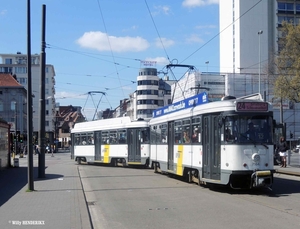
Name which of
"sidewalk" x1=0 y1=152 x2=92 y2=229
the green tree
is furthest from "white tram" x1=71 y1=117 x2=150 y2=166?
"sidewalk" x1=0 y1=152 x2=92 y2=229

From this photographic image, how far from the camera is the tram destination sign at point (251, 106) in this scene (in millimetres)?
14883

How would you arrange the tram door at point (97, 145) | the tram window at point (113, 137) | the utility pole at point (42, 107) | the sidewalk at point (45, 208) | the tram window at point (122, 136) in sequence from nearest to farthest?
1. the sidewalk at point (45, 208)
2. the utility pole at point (42, 107)
3. the tram window at point (122, 136)
4. the tram window at point (113, 137)
5. the tram door at point (97, 145)

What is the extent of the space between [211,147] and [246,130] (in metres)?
1.50

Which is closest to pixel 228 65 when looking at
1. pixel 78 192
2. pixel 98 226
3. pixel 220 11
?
pixel 220 11

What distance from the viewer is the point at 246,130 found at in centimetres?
1494

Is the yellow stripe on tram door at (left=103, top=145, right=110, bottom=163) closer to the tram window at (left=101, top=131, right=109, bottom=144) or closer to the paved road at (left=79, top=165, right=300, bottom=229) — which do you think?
the tram window at (left=101, top=131, right=109, bottom=144)

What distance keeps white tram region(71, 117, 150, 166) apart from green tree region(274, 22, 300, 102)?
8.57 metres

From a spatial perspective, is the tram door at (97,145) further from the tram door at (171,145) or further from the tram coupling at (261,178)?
the tram coupling at (261,178)

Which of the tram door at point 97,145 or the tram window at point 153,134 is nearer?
the tram window at point 153,134

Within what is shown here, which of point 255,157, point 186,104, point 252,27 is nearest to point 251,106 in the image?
point 255,157

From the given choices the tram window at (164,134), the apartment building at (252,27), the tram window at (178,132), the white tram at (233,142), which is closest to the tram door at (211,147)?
the white tram at (233,142)

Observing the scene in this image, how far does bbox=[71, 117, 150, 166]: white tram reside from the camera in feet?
93.2

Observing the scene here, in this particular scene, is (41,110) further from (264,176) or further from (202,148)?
(264,176)

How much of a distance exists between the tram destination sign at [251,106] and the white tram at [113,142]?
13.2 meters
